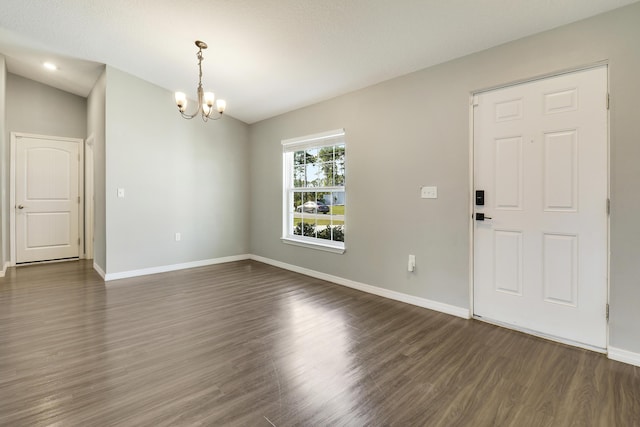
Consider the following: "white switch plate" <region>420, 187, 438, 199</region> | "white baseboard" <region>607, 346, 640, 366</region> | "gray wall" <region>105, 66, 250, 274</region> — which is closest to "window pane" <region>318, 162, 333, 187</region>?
"white switch plate" <region>420, 187, 438, 199</region>

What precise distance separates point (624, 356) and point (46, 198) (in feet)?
24.8

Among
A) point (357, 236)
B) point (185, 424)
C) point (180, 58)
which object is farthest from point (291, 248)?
point (185, 424)

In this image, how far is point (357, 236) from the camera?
3734 millimetres

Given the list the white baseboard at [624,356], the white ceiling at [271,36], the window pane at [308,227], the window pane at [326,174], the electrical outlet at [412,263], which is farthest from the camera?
the window pane at [308,227]

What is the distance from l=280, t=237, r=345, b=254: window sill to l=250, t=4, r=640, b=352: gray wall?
9 centimetres

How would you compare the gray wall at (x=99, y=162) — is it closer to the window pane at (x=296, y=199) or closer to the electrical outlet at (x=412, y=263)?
the window pane at (x=296, y=199)

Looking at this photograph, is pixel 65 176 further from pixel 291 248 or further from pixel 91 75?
pixel 291 248

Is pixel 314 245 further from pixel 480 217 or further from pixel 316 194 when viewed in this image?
pixel 480 217

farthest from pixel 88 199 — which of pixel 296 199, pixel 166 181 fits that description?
pixel 296 199

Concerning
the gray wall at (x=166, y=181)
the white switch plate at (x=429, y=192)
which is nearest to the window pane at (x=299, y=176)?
the gray wall at (x=166, y=181)

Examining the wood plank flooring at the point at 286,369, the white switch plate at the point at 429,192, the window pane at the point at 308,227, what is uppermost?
the white switch plate at the point at 429,192

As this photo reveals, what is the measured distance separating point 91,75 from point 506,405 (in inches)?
238

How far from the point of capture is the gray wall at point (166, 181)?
4094 millimetres

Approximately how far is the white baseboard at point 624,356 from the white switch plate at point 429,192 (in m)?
1.71
